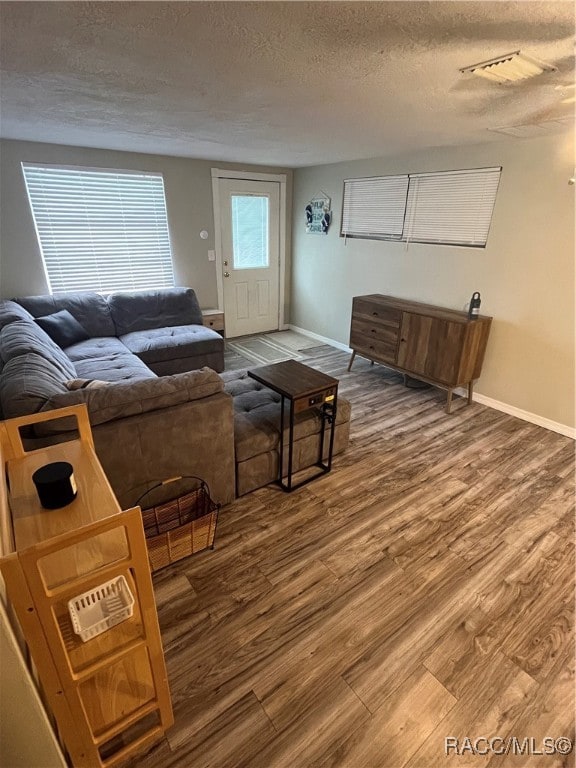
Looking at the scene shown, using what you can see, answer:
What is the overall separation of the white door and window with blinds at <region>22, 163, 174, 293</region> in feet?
2.70

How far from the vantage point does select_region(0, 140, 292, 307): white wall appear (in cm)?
353

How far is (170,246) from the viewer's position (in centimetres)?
456

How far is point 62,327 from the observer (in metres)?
3.53

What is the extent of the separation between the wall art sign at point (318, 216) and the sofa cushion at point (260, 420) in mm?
3004

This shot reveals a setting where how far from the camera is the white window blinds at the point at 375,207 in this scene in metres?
4.03

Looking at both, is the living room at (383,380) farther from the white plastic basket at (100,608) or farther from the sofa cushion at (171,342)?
the sofa cushion at (171,342)

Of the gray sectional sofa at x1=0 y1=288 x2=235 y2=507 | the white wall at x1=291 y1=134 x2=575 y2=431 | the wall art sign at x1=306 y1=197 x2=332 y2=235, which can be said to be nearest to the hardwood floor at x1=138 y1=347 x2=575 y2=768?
the gray sectional sofa at x1=0 y1=288 x2=235 y2=507

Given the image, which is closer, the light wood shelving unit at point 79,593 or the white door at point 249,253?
the light wood shelving unit at point 79,593

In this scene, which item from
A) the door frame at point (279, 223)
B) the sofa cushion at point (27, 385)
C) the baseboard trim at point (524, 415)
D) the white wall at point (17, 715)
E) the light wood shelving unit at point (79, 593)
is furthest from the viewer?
the door frame at point (279, 223)

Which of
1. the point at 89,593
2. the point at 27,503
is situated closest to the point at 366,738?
the point at 89,593

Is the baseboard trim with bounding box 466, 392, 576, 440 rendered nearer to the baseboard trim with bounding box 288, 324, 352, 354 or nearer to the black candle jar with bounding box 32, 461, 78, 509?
the baseboard trim with bounding box 288, 324, 352, 354

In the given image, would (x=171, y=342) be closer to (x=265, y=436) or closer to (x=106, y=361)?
(x=106, y=361)

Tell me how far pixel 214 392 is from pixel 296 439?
27.5 inches

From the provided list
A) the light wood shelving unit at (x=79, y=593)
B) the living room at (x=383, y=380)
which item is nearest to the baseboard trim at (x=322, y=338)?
the living room at (x=383, y=380)
